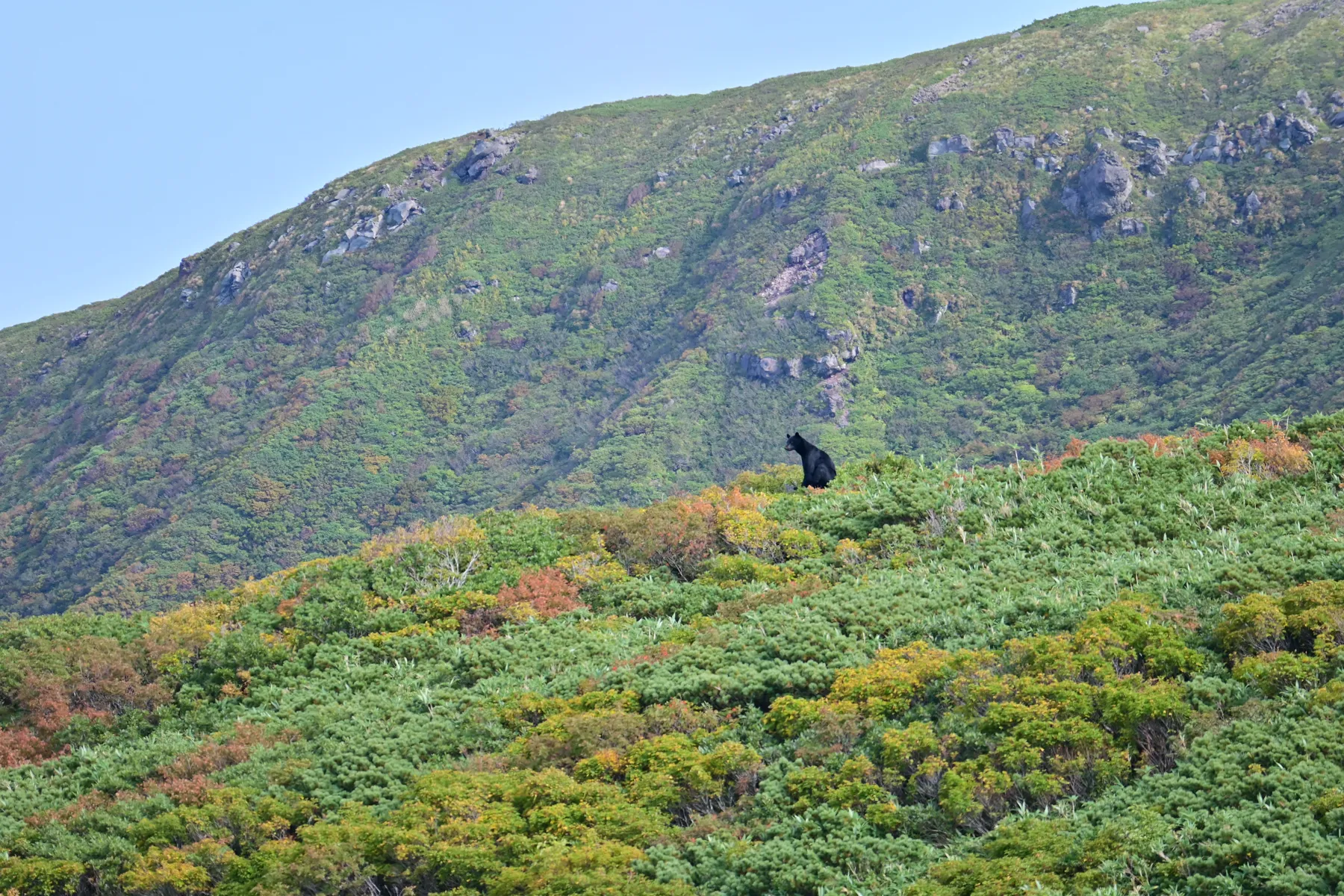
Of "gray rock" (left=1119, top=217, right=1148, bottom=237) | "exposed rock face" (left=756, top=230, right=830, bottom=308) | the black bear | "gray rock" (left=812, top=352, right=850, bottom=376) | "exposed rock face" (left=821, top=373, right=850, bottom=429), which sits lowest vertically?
"exposed rock face" (left=821, top=373, right=850, bottom=429)

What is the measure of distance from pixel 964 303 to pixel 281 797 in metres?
153

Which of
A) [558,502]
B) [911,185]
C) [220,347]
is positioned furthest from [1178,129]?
[220,347]

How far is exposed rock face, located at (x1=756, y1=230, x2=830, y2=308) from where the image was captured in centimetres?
16800

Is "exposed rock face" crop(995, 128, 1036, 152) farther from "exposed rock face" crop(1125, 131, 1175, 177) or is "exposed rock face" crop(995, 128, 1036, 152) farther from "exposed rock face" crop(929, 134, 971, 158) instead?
"exposed rock face" crop(1125, 131, 1175, 177)

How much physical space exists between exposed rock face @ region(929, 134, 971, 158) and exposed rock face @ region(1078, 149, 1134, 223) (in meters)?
18.7

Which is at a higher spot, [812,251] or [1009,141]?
[1009,141]

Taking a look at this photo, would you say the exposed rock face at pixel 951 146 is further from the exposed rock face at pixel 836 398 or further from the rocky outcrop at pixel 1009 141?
the exposed rock face at pixel 836 398

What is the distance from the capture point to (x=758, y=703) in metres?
16.2

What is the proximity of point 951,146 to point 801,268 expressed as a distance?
2853 centimetres

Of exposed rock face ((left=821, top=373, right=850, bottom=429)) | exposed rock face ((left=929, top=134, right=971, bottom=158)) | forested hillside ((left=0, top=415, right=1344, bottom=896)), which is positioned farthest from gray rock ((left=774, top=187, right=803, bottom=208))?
forested hillside ((left=0, top=415, right=1344, bottom=896))

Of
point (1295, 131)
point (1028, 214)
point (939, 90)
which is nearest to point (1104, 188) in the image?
point (1028, 214)

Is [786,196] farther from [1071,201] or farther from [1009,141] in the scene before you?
[1071,201]

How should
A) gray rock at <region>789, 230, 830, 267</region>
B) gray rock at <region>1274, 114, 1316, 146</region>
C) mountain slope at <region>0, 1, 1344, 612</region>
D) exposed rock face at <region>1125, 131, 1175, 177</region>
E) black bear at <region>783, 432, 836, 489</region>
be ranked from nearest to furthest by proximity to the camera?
1. black bear at <region>783, 432, 836, 489</region>
2. mountain slope at <region>0, 1, 1344, 612</region>
3. gray rock at <region>1274, 114, 1316, 146</region>
4. exposed rock face at <region>1125, 131, 1175, 177</region>
5. gray rock at <region>789, 230, 830, 267</region>

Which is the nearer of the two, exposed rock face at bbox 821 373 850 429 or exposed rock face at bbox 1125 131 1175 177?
exposed rock face at bbox 821 373 850 429
